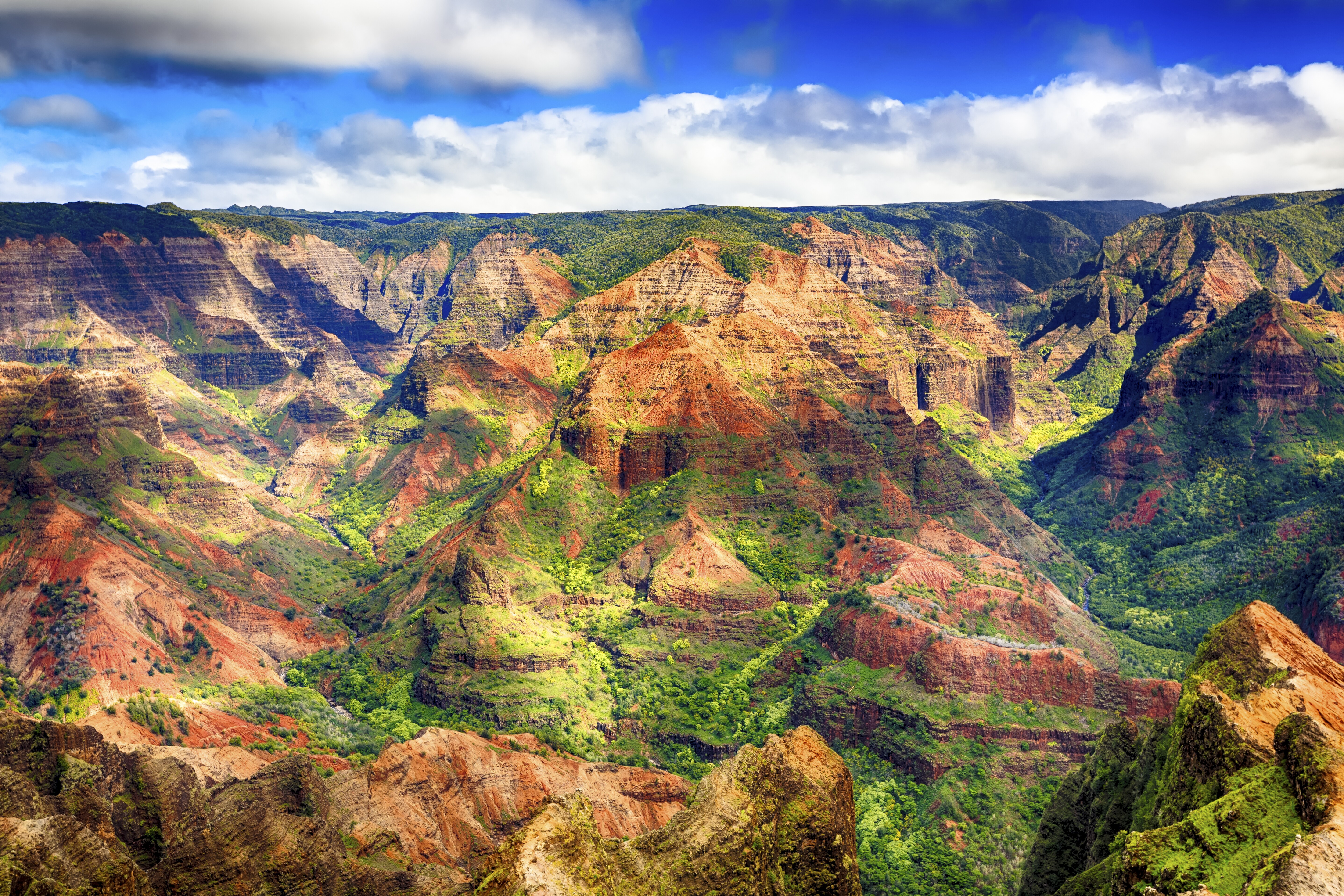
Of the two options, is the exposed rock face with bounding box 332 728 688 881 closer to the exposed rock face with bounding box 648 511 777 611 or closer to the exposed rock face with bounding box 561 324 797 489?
the exposed rock face with bounding box 648 511 777 611

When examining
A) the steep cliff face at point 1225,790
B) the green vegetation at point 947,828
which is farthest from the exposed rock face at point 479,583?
the steep cliff face at point 1225,790

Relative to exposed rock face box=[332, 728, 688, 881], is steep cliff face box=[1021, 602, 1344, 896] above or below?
above

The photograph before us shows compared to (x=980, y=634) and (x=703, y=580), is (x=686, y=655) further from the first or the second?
(x=980, y=634)

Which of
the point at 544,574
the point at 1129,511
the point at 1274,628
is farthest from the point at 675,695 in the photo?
the point at 1129,511

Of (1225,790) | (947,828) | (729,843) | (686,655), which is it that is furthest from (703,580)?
(729,843)

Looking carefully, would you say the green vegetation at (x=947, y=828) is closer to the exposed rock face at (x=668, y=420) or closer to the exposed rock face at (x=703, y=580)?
the exposed rock face at (x=703, y=580)

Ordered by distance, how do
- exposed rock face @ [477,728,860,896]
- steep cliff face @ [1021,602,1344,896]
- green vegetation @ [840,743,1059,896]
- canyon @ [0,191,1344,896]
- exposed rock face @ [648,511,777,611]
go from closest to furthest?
1. exposed rock face @ [477,728,860,896]
2. steep cliff face @ [1021,602,1344,896]
3. canyon @ [0,191,1344,896]
4. green vegetation @ [840,743,1059,896]
5. exposed rock face @ [648,511,777,611]

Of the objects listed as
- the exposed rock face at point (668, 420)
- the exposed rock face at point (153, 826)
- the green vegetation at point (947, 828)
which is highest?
the exposed rock face at point (668, 420)

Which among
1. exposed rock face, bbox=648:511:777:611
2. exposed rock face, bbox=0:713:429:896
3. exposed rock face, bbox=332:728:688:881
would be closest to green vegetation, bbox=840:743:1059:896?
exposed rock face, bbox=332:728:688:881
